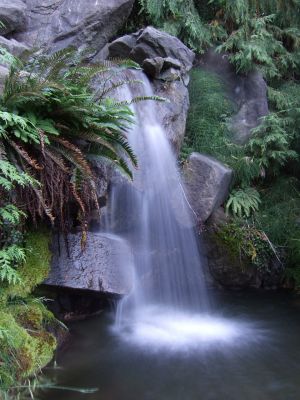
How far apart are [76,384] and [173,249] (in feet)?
9.21

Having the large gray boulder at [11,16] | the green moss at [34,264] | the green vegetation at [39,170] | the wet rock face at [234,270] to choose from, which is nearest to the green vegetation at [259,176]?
the wet rock face at [234,270]

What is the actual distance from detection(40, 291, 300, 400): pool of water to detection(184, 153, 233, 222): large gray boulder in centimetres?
152

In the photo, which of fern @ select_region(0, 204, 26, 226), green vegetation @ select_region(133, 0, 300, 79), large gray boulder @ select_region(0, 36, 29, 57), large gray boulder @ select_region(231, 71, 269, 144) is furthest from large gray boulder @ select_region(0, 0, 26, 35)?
fern @ select_region(0, 204, 26, 226)

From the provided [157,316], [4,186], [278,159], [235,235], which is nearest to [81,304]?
[157,316]

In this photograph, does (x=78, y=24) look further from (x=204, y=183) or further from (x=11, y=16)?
(x=204, y=183)

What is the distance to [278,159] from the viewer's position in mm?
7172

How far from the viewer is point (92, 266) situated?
16.1 feet

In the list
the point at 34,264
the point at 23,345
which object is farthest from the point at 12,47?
the point at 23,345

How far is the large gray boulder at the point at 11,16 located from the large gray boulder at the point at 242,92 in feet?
12.5

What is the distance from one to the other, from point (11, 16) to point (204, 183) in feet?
15.5

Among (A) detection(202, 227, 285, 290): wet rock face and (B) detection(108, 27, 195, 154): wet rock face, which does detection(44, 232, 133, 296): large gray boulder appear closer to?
(A) detection(202, 227, 285, 290): wet rock face

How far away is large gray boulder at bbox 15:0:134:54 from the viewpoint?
8016 mm

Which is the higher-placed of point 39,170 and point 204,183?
point 204,183

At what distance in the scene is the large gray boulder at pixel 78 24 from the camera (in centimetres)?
802
